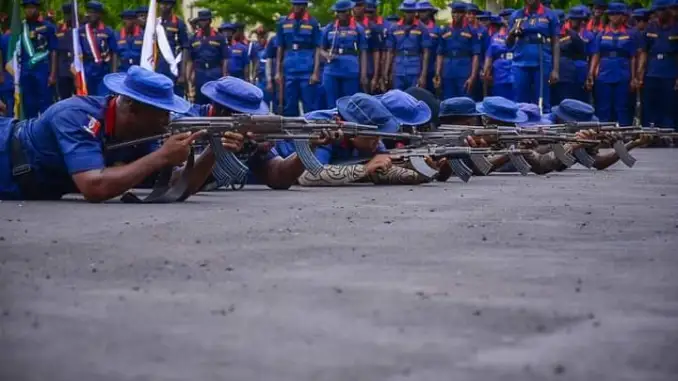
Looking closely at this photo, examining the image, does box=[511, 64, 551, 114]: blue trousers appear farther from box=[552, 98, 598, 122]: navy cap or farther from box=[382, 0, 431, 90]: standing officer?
box=[552, 98, 598, 122]: navy cap

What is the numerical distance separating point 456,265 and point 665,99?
66.9ft

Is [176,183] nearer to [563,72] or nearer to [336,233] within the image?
[336,233]

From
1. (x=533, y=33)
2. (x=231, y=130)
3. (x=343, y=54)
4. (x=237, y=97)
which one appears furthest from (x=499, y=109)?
(x=343, y=54)

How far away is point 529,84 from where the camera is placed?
24.2 m

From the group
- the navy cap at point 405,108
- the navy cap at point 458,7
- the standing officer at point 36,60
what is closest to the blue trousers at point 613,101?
the navy cap at point 458,7

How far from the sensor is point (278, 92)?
2772 cm

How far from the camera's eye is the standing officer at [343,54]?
84.7ft

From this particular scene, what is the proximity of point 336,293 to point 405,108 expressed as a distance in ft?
26.8

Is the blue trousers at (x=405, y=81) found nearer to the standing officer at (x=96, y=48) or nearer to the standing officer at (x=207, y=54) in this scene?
the standing officer at (x=207, y=54)

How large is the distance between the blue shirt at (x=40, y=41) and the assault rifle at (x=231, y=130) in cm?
1305

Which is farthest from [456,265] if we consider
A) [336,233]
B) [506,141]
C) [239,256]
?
[506,141]

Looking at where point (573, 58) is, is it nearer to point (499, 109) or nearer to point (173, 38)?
point (173, 38)

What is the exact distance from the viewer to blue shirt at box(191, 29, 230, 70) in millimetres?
28375

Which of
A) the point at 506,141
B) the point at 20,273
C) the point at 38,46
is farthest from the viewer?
the point at 38,46
